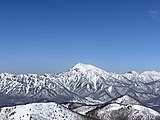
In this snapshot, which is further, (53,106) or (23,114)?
(53,106)

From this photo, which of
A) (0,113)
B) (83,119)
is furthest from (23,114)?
(83,119)

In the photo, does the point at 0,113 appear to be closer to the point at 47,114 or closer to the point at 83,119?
the point at 47,114

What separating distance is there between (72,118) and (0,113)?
1129 inches

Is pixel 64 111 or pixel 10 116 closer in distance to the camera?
pixel 10 116

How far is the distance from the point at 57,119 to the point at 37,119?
12.3m

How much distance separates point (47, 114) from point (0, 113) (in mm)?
19099

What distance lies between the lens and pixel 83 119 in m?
149

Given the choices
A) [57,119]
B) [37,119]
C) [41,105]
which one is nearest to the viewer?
[37,119]

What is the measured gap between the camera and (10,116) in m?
130

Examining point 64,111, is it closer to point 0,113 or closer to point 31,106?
point 31,106

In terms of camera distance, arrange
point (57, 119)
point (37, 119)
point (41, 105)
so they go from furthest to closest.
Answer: point (41, 105), point (57, 119), point (37, 119)

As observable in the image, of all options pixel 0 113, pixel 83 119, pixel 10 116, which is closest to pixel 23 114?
pixel 10 116

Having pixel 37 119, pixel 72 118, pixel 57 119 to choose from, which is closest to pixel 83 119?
pixel 72 118

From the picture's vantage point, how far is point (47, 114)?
451 feet
